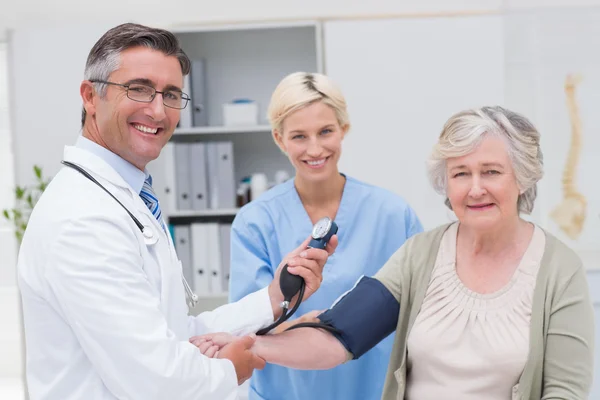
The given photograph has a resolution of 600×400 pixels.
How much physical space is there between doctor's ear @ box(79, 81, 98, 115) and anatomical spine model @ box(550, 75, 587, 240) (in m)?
2.61

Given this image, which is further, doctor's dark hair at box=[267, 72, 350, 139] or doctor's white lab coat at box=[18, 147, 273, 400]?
doctor's dark hair at box=[267, 72, 350, 139]

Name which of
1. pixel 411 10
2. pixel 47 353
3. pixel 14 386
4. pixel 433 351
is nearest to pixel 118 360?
pixel 47 353

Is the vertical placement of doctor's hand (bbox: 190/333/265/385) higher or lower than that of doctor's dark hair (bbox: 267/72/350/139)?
lower

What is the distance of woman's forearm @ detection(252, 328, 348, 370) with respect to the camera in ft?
5.14

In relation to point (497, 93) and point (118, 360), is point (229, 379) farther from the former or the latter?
point (497, 93)

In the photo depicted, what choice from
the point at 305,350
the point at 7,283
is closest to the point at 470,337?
the point at 305,350

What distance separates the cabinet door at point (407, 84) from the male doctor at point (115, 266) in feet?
7.29

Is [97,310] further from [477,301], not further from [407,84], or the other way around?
[407,84]

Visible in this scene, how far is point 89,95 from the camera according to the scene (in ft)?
4.33

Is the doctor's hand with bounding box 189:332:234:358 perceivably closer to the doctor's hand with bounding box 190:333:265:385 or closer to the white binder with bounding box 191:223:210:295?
the doctor's hand with bounding box 190:333:265:385

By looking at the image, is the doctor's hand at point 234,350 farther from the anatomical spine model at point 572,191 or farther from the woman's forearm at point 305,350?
the anatomical spine model at point 572,191

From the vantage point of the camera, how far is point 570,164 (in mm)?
3439

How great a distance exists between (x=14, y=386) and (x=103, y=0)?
7.69 ft

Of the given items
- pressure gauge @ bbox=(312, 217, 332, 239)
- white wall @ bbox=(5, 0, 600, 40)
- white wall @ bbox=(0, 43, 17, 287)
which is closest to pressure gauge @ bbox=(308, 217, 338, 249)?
pressure gauge @ bbox=(312, 217, 332, 239)
